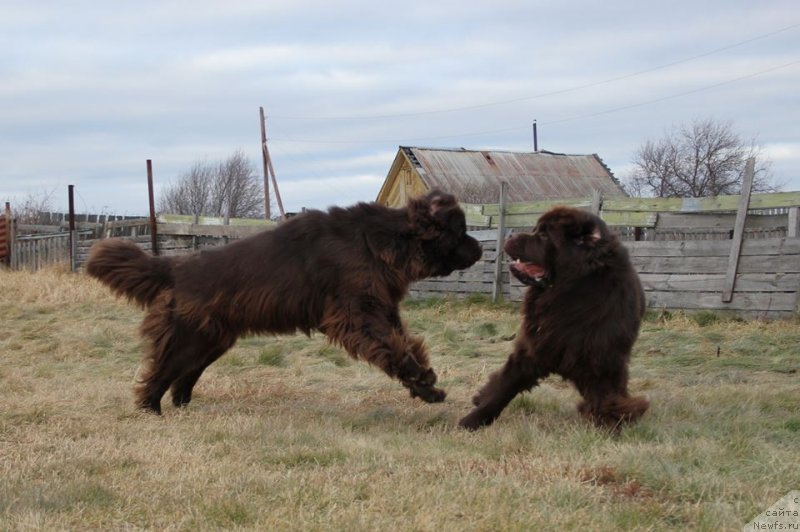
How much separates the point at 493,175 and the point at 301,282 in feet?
107

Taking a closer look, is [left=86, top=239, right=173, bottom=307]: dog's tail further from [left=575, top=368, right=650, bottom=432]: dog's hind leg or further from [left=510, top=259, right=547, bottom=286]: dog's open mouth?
[left=575, top=368, right=650, bottom=432]: dog's hind leg

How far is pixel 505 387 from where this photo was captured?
5.40m

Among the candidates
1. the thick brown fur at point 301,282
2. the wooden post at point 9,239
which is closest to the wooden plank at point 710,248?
the thick brown fur at point 301,282

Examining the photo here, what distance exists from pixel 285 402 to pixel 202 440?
1743mm

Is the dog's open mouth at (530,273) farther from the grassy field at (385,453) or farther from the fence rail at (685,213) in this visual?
the fence rail at (685,213)

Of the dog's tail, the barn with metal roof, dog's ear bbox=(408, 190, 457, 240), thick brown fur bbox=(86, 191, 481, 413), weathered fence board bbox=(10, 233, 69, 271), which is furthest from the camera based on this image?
the barn with metal roof

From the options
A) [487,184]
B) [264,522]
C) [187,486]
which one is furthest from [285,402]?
[487,184]

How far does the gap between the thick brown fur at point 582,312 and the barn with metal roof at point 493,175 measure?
28648 millimetres

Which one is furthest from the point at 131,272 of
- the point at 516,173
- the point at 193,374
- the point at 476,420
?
the point at 516,173

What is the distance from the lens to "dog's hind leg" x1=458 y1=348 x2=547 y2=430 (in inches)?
210

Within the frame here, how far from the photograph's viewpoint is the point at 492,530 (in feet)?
10.6

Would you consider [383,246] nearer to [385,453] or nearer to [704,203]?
[385,453]

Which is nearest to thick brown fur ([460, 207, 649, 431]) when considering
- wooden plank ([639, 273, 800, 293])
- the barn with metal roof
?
wooden plank ([639, 273, 800, 293])

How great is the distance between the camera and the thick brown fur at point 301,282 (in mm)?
5930
